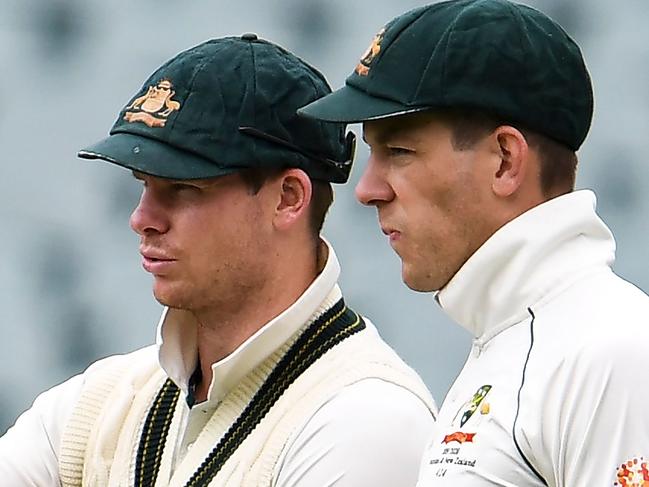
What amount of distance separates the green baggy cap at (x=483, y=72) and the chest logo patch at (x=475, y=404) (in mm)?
292

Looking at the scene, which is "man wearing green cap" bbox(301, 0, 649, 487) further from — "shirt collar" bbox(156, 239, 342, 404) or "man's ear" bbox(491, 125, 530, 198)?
"shirt collar" bbox(156, 239, 342, 404)

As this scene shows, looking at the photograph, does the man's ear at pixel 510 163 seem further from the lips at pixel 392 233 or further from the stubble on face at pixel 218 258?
the stubble on face at pixel 218 258

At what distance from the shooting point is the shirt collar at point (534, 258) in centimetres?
187

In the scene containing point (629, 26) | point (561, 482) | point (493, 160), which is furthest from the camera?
point (629, 26)

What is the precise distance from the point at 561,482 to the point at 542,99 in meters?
0.44

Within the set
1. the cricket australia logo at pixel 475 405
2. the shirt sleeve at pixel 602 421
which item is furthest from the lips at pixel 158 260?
the shirt sleeve at pixel 602 421

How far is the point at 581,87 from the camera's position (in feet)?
6.40

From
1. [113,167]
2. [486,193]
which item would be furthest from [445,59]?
[113,167]

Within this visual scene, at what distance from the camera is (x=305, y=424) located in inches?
86.4

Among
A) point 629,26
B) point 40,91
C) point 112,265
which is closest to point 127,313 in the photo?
point 112,265

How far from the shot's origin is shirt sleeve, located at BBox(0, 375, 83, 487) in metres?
2.42

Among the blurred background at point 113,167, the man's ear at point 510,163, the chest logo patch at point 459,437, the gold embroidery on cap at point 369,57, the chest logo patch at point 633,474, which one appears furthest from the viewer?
the blurred background at point 113,167

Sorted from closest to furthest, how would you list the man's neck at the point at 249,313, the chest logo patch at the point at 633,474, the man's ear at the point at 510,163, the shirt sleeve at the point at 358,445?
the chest logo patch at the point at 633,474 → the man's ear at the point at 510,163 → the shirt sleeve at the point at 358,445 → the man's neck at the point at 249,313

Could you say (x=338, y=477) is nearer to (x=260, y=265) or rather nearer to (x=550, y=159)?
(x=260, y=265)
